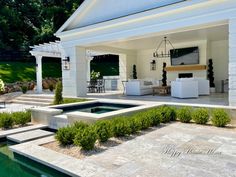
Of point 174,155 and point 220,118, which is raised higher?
point 220,118

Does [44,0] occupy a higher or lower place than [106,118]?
higher

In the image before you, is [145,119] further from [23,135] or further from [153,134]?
[23,135]

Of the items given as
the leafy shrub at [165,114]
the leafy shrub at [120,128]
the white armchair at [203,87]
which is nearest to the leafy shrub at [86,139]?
the leafy shrub at [120,128]

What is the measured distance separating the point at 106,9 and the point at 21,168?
833cm

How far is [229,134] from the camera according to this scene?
5617 millimetres

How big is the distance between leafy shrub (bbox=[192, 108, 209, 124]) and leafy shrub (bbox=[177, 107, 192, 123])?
0.16 metres

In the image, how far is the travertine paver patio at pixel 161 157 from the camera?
11.8 ft

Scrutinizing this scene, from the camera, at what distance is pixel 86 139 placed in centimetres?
452

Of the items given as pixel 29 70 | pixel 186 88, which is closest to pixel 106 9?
pixel 186 88

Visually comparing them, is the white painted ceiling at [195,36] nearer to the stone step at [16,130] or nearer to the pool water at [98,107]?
the pool water at [98,107]

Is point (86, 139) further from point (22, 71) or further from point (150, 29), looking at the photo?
point (22, 71)

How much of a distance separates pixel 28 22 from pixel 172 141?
25792 mm

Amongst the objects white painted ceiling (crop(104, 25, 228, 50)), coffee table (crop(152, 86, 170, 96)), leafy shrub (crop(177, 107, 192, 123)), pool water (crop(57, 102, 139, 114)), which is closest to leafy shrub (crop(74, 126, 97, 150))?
leafy shrub (crop(177, 107, 192, 123))

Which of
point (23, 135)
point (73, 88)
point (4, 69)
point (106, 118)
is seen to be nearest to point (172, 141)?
point (106, 118)
